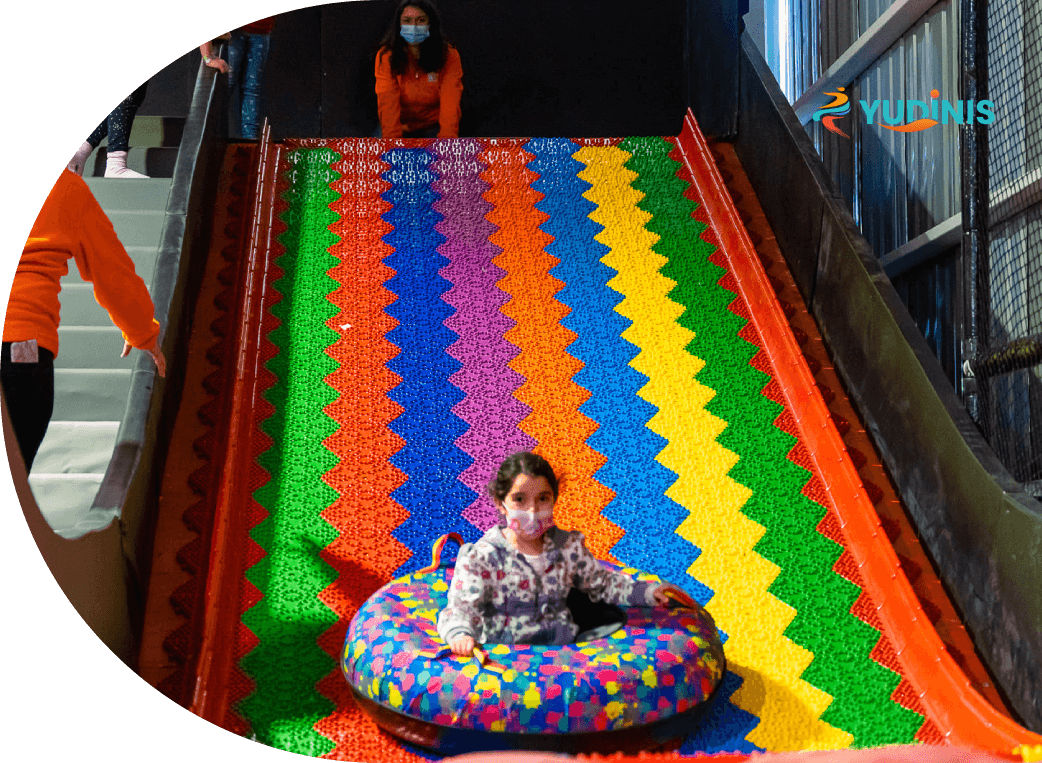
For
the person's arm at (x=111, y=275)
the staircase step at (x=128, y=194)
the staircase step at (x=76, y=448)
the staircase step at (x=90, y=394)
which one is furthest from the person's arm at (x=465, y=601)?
the staircase step at (x=128, y=194)

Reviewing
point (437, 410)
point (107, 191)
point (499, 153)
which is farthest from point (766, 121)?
point (107, 191)

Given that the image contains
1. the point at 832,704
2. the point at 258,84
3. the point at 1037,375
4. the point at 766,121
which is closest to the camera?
the point at 832,704

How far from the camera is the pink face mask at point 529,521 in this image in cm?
222

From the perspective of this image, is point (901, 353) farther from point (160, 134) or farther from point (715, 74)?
Result: point (160, 134)

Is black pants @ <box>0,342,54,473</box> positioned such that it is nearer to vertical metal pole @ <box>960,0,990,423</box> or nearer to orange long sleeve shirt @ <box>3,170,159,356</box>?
orange long sleeve shirt @ <box>3,170,159,356</box>

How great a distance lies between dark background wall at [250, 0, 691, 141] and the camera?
220 inches

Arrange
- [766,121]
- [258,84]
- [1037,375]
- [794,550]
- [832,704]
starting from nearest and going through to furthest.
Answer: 1. [832,704]
2. [794,550]
3. [1037,375]
4. [766,121]
5. [258,84]

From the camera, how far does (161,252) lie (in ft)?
10.4

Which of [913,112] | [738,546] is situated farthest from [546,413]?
[913,112]

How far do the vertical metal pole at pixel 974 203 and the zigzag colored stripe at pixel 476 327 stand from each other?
1.29m

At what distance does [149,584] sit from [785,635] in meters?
1.57

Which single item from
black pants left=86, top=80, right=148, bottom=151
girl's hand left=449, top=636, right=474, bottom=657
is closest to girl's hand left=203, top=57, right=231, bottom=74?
black pants left=86, top=80, right=148, bottom=151

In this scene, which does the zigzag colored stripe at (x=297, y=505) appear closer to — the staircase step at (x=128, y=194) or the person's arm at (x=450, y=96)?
the staircase step at (x=128, y=194)

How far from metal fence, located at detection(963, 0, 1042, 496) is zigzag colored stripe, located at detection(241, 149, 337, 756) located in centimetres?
190
